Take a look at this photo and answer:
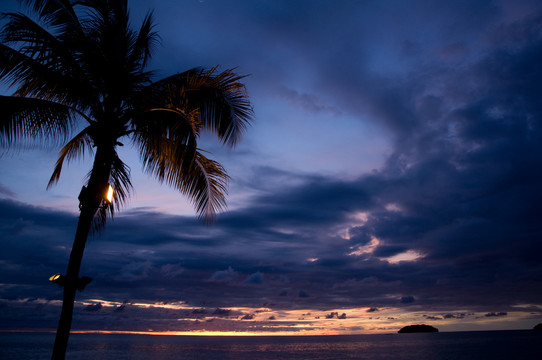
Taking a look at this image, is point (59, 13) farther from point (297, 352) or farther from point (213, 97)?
point (297, 352)

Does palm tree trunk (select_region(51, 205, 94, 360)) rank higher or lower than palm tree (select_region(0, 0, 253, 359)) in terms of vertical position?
lower

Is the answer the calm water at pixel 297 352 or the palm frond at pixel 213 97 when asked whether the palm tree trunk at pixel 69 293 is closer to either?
the palm frond at pixel 213 97

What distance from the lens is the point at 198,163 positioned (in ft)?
26.1

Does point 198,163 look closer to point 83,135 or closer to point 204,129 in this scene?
point 204,129

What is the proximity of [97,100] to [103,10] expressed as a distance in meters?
2.16

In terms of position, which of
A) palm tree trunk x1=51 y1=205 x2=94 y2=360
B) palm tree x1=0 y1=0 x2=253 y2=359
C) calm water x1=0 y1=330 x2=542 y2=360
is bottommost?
calm water x1=0 y1=330 x2=542 y2=360

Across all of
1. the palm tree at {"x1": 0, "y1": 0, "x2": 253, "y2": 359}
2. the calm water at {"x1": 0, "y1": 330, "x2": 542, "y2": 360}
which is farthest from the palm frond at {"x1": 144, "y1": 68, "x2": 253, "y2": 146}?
the calm water at {"x1": 0, "y1": 330, "x2": 542, "y2": 360}

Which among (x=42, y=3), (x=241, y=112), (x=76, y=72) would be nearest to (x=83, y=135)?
(x=76, y=72)

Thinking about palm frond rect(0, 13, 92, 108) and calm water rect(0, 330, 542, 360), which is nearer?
palm frond rect(0, 13, 92, 108)

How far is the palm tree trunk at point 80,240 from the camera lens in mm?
5926

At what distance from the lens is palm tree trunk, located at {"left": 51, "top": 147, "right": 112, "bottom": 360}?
5.93m

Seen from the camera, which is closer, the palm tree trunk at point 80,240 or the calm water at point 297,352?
the palm tree trunk at point 80,240

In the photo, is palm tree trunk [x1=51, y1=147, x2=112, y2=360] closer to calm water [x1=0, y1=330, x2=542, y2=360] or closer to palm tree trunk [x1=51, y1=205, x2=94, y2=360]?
palm tree trunk [x1=51, y1=205, x2=94, y2=360]

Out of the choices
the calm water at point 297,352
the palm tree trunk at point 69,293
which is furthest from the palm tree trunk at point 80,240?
the calm water at point 297,352
